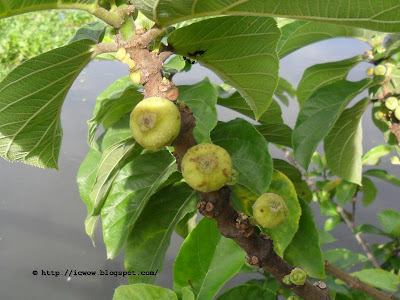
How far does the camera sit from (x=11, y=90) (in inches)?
21.1

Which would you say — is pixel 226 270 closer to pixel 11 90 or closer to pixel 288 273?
pixel 288 273

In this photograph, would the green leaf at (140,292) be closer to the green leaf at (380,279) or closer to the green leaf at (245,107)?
the green leaf at (245,107)

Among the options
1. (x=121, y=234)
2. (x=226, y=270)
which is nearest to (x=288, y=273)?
(x=226, y=270)

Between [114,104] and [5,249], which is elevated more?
[114,104]

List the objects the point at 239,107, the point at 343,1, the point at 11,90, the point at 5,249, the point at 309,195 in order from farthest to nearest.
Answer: the point at 5,249, the point at 309,195, the point at 239,107, the point at 11,90, the point at 343,1

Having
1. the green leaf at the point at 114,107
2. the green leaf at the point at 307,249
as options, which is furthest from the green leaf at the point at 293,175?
the green leaf at the point at 114,107

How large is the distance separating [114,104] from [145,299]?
0.35 meters

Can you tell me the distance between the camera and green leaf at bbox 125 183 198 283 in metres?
0.81

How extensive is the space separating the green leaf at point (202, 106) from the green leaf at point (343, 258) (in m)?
0.86

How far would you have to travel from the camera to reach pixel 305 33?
38.7 inches

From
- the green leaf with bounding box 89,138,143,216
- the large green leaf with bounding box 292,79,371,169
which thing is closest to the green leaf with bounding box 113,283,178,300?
the green leaf with bounding box 89,138,143,216

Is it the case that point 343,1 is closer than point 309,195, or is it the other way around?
point 343,1

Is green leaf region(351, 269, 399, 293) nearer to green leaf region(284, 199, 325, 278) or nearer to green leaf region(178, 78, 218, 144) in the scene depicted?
green leaf region(284, 199, 325, 278)

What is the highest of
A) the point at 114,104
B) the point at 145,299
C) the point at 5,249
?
the point at 114,104
